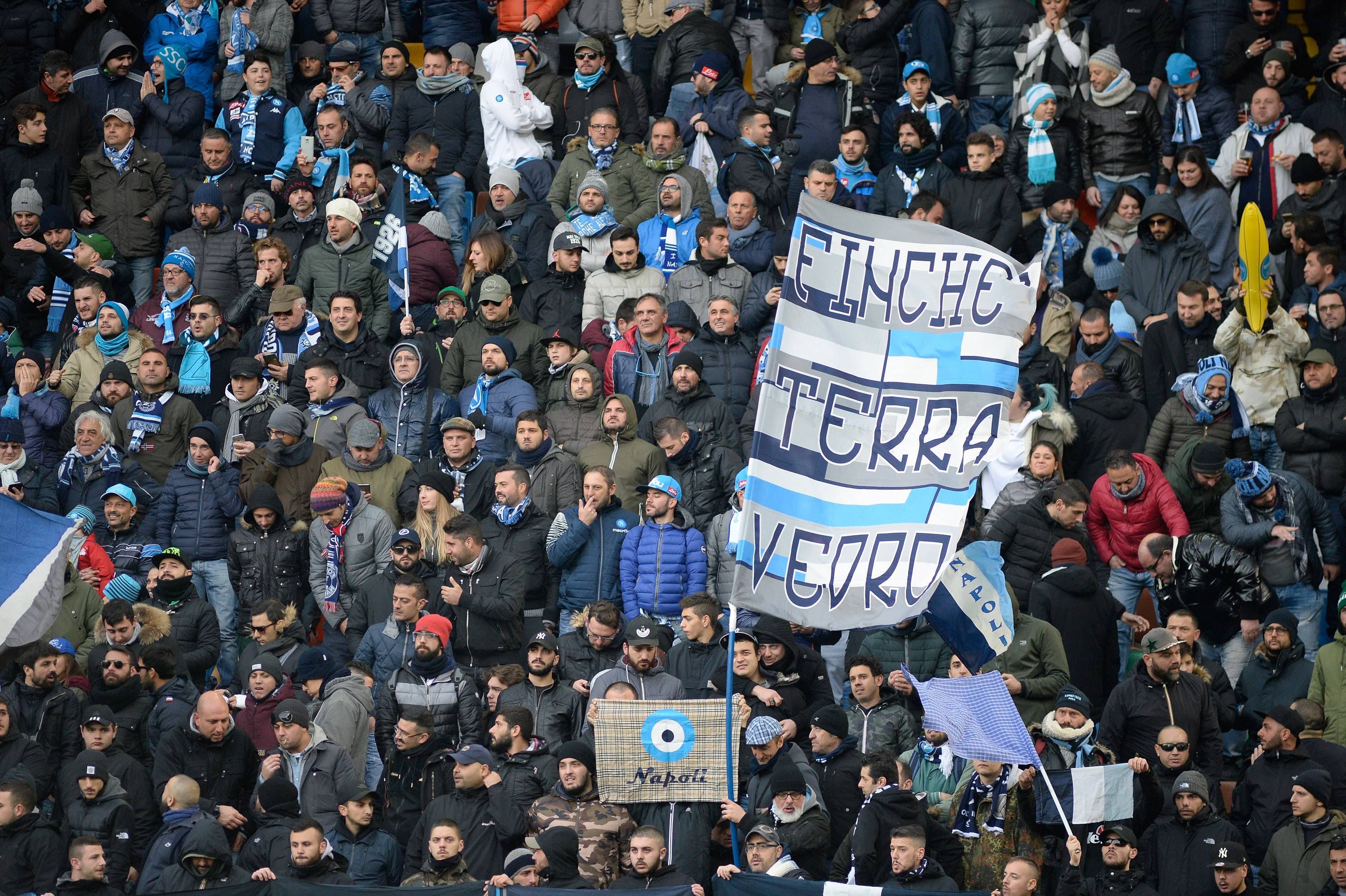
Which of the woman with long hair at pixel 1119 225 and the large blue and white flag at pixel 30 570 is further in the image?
the woman with long hair at pixel 1119 225

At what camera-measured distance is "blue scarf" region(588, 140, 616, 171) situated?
55.7 ft

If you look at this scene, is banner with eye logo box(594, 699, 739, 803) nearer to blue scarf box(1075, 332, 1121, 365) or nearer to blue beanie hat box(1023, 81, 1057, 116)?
blue scarf box(1075, 332, 1121, 365)

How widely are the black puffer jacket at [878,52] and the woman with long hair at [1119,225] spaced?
94.3 inches

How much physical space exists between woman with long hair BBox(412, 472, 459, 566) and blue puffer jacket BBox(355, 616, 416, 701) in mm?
728

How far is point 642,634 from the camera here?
38.6 ft

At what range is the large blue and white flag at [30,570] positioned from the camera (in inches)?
392

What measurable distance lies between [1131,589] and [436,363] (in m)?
5.51

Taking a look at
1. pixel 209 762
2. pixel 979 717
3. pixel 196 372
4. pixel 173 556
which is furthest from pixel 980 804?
pixel 196 372

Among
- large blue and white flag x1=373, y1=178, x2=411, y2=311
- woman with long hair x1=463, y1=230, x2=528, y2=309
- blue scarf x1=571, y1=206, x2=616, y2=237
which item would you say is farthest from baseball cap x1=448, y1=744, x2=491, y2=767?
blue scarf x1=571, y1=206, x2=616, y2=237

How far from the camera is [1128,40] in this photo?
60.4 ft

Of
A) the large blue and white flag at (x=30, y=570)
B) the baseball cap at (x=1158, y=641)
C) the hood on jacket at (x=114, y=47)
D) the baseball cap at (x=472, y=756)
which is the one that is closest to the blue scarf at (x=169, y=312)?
the hood on jacket at (x=114, y=47)

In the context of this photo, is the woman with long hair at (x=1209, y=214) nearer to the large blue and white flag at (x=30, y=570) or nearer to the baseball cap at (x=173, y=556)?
the baseball cap at (x=173, y=556)

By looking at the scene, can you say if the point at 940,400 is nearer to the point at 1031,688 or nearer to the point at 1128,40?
the point at 1031,688

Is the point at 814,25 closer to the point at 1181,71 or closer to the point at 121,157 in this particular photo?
the point at 1181,71
